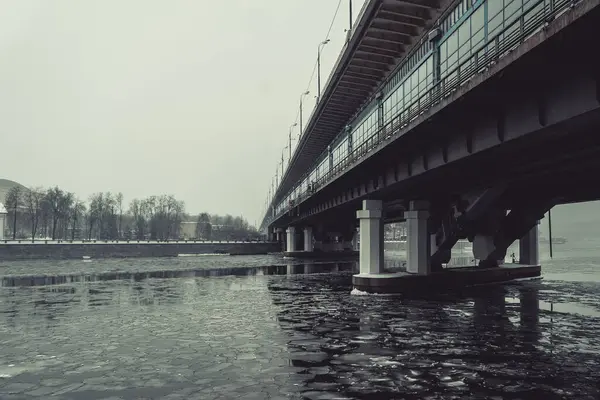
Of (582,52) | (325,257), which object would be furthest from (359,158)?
(325,257)

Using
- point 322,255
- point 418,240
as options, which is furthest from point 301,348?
point 322,255

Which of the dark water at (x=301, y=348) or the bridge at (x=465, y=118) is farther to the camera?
the bridge at (x=465, y=118)

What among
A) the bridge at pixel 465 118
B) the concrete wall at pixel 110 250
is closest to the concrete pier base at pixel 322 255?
the concrete wall at pixel 110 250

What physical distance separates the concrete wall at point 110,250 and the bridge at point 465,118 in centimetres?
6504

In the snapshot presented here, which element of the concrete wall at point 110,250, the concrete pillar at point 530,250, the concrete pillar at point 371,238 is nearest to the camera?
the concrete pillar at point 371,238

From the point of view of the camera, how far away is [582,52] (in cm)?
1249

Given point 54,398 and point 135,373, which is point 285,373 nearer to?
point 135,373

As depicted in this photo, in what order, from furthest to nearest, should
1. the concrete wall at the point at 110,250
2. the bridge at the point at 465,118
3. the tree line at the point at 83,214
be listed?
the tree line at the point at 83,214 < the concrete wall at the point at 110,250 < the bridge at the point at 465,118

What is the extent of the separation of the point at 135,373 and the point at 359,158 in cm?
2262

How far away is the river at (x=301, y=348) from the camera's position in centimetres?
1241

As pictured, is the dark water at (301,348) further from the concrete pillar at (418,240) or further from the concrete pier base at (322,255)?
the concrete pier base at (322,255)

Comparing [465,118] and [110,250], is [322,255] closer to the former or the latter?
[110,250]

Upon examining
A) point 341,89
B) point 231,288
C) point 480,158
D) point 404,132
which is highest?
point 341,89

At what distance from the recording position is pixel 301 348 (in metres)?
17.0
